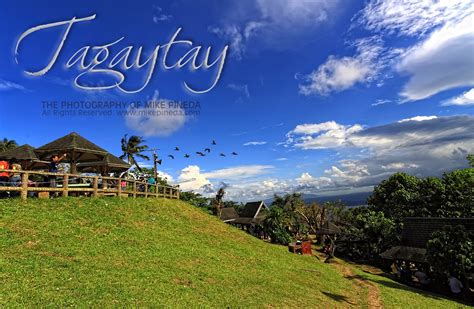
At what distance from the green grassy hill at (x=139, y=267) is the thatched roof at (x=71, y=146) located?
3749 millimetres

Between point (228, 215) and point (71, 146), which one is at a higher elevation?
point (71, 146)

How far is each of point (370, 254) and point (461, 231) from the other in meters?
17.9

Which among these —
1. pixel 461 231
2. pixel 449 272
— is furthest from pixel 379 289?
pixel 461 231

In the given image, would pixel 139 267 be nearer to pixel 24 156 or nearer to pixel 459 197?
pixel 24 156

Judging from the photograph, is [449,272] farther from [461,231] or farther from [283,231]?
[283,231]

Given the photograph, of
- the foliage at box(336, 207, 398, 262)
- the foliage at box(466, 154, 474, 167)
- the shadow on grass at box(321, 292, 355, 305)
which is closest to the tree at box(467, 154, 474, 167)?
the foliage at box(466, 154, 474, 167)

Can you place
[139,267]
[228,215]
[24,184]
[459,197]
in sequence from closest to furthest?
1. [139,267]
2. [24,184]
3. [459,197]
4. [228,215]

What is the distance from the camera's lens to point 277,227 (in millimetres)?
37250

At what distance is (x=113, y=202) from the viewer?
802 inches

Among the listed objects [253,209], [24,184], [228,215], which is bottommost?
[228,215]

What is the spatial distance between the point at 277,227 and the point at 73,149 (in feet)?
81.9

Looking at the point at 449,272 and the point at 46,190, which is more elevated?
the point at 46,190

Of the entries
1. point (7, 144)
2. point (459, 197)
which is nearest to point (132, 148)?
point (7, 144)

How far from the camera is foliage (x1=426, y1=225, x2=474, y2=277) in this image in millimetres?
21422
